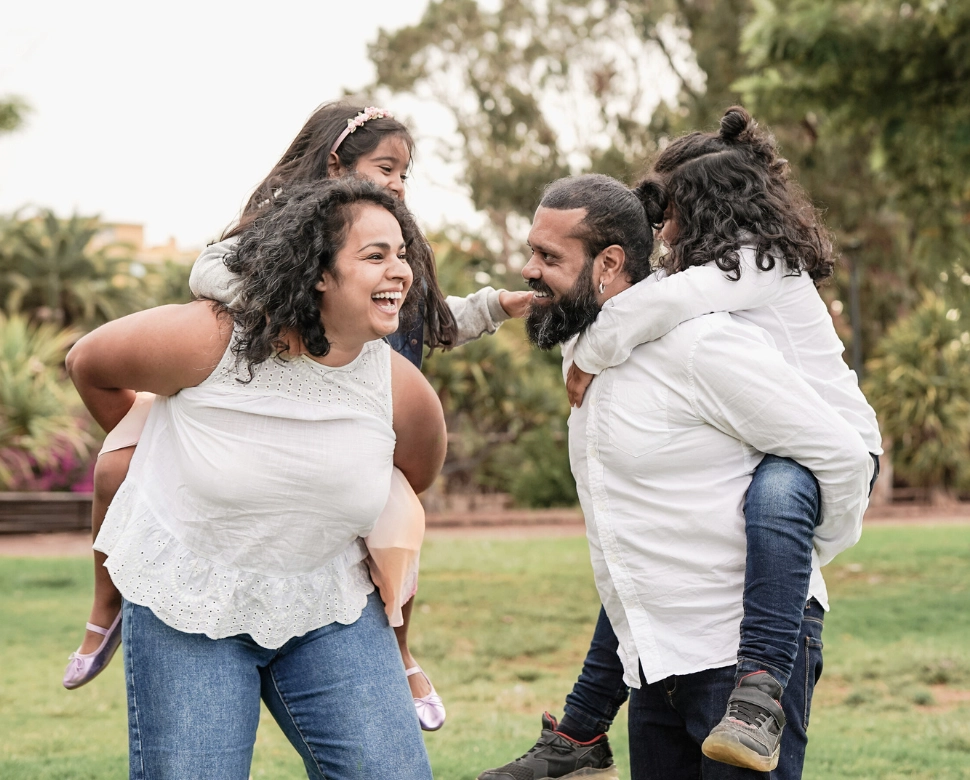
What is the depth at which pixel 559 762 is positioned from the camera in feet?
10.5

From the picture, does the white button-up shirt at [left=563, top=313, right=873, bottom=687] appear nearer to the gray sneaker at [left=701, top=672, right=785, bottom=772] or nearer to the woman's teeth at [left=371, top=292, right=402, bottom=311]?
the gray sneaker at [left=701, top=672, right=785, bottom=772]

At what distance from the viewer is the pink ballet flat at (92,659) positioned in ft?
10.9

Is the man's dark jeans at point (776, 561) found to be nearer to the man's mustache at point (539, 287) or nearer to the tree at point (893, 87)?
the man's mustache at point (539, 287)

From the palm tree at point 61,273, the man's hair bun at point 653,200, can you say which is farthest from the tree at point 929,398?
the man's hair bun at point 653,200

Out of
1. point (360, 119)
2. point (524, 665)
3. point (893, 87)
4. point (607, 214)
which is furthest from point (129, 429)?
point (893, 87)

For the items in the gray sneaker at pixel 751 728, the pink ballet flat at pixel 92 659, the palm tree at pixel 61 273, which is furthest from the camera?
the palm tree at pixel 61 273

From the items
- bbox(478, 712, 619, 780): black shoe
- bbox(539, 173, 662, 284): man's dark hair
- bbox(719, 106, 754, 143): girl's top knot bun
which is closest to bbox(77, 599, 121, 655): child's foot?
bbox(478, 712, 619, 780): black shoe

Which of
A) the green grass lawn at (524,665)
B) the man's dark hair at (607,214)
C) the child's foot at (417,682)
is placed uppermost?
the man's dark hair at (607,214)

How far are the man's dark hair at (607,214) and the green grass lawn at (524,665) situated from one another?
308 centimetres

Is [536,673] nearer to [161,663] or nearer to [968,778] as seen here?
[968,778]

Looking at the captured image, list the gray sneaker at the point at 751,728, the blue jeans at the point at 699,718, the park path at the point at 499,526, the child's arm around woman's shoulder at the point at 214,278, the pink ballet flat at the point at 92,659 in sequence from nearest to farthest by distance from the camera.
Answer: the gray sneaker at the point at 751,728
the blue jeans at the point at 699,718
the child's arm around woman's shoulder at the point at 214,278
the pink ballet flat at the point at 92,659
the park path at the point at 499,526

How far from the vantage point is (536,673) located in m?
8.13

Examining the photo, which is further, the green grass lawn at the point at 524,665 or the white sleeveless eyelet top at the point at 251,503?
the green grass lawn at the point at 524,665

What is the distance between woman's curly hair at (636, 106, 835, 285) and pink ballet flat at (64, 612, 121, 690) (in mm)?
2010
